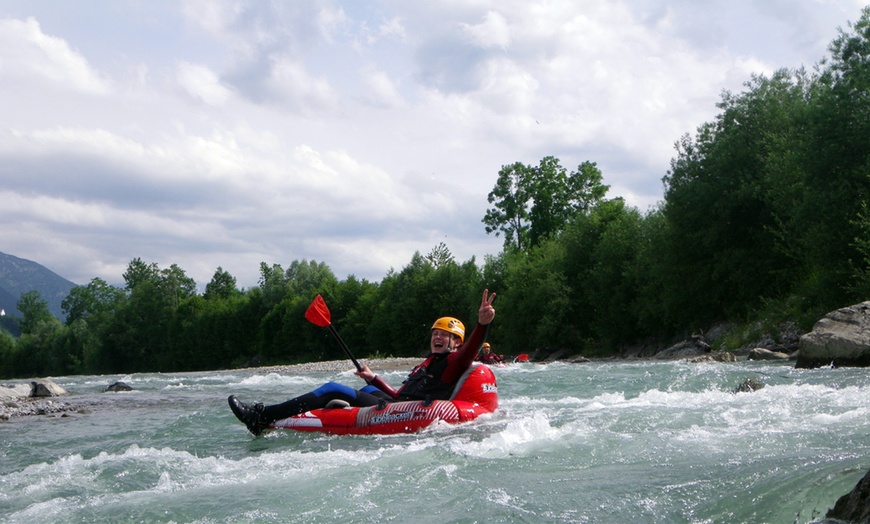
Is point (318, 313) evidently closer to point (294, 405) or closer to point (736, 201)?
point (294, 405)

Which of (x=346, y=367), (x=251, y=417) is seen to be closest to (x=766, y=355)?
(x=251, y=417)

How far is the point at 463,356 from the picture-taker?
31.1 ft

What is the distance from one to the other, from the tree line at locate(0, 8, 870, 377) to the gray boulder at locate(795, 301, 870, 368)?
586 centimetres

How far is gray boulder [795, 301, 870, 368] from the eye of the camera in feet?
53.1

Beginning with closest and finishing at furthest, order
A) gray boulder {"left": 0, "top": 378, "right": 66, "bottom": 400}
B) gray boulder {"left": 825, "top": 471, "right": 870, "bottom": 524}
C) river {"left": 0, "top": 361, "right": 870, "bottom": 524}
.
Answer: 1. gray boulder {"left": 825, "top": 471, "right": 870, "bottom": 524}
2. river {"left": 0, "top": 361, "right": 870, "bottom": 524}
3. gray boulder {"left": 0, "top": 378, "right": 66, "bottom": 400}

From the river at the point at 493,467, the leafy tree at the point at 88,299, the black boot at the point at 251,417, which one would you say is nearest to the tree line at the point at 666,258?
the river at the point at 493,467

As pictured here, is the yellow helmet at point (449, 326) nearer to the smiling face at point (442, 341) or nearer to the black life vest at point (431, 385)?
the smiling face at point (442, 341)

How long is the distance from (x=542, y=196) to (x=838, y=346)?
41374 millimetres

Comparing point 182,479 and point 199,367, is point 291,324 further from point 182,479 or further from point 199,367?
point 182,479

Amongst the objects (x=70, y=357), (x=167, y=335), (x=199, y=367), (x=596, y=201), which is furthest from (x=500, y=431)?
(x=70, y=357)

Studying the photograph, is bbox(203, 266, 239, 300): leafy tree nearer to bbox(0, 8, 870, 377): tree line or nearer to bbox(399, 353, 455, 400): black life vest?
bbox(0, 8, 870, 377): tree line

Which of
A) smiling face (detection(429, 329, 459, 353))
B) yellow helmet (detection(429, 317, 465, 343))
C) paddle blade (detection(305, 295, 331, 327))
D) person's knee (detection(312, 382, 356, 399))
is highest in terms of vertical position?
paddle blade (detection(305, 295, 331, 327))

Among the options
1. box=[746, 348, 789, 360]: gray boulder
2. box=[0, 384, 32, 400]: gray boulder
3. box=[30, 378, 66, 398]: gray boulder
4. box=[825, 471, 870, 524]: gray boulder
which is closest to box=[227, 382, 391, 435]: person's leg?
box=[825, 471, 870, 524]: gray boulder

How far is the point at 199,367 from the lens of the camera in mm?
82062
